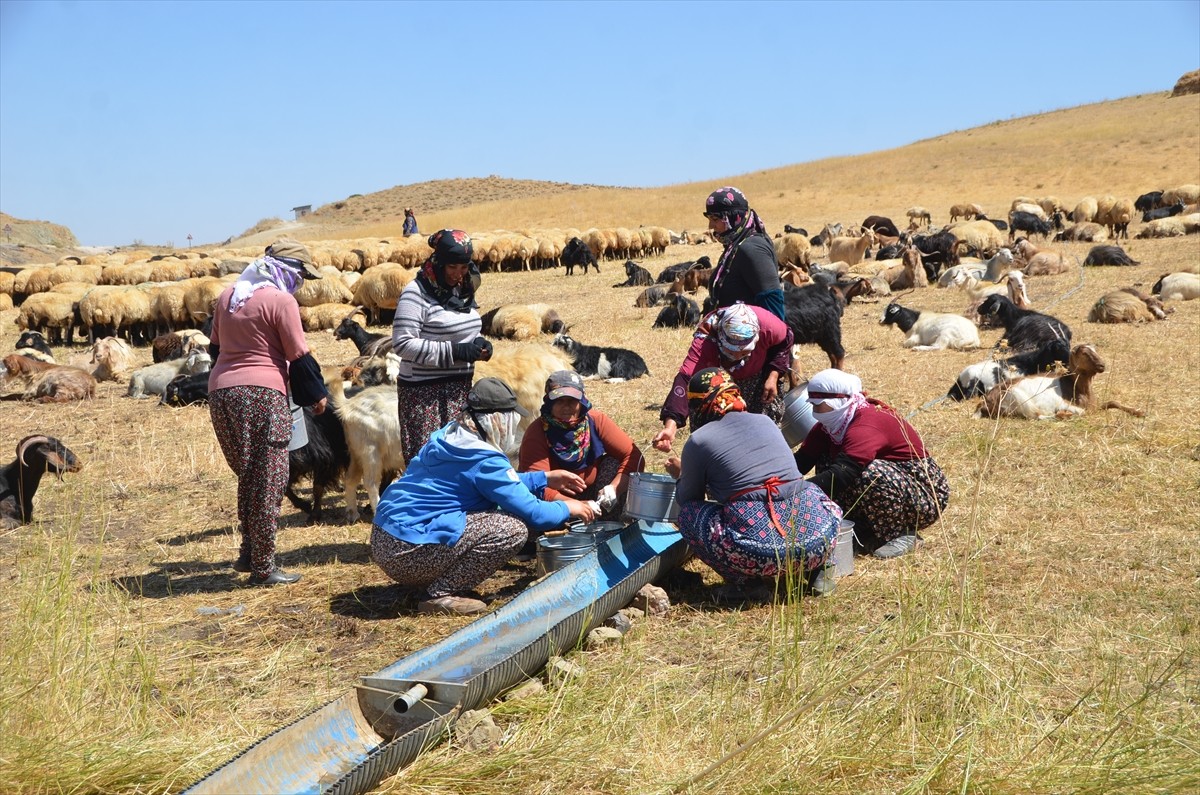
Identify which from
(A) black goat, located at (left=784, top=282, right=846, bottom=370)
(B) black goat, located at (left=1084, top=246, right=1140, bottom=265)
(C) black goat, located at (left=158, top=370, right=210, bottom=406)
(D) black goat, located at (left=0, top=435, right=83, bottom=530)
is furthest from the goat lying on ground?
(B) black goat, located at (left=1084, top=246, right=1140, bottom=265)

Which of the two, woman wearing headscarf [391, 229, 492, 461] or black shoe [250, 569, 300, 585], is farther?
black shoe [250, 569, 300, 585]

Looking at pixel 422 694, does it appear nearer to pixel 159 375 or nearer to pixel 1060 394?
pixel 1060 394

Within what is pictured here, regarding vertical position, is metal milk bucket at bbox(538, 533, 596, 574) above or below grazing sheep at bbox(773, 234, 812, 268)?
below

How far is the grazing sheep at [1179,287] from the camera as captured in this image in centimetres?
1498

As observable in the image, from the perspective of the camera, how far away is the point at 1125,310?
42.8 feet

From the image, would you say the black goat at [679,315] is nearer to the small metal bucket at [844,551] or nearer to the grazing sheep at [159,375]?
the grazing sheep at [159,375]

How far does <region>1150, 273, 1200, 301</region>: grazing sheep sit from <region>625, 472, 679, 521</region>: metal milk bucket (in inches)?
491

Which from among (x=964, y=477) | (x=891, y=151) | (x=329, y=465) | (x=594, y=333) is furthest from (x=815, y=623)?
(x=891, y=151)

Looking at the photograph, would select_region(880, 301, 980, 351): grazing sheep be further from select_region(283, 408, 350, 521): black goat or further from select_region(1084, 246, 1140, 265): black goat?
select_region(1084, 246, 1140, 265): black goat

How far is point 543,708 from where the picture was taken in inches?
153

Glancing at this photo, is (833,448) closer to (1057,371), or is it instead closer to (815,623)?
(815,623)

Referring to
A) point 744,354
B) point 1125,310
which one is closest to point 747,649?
point 744,354

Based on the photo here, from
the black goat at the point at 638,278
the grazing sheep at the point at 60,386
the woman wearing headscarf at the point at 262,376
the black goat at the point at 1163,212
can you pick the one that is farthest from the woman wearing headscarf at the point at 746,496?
the black goat at the point at 1163,212

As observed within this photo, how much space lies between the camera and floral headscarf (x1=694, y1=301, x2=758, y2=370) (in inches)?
223
